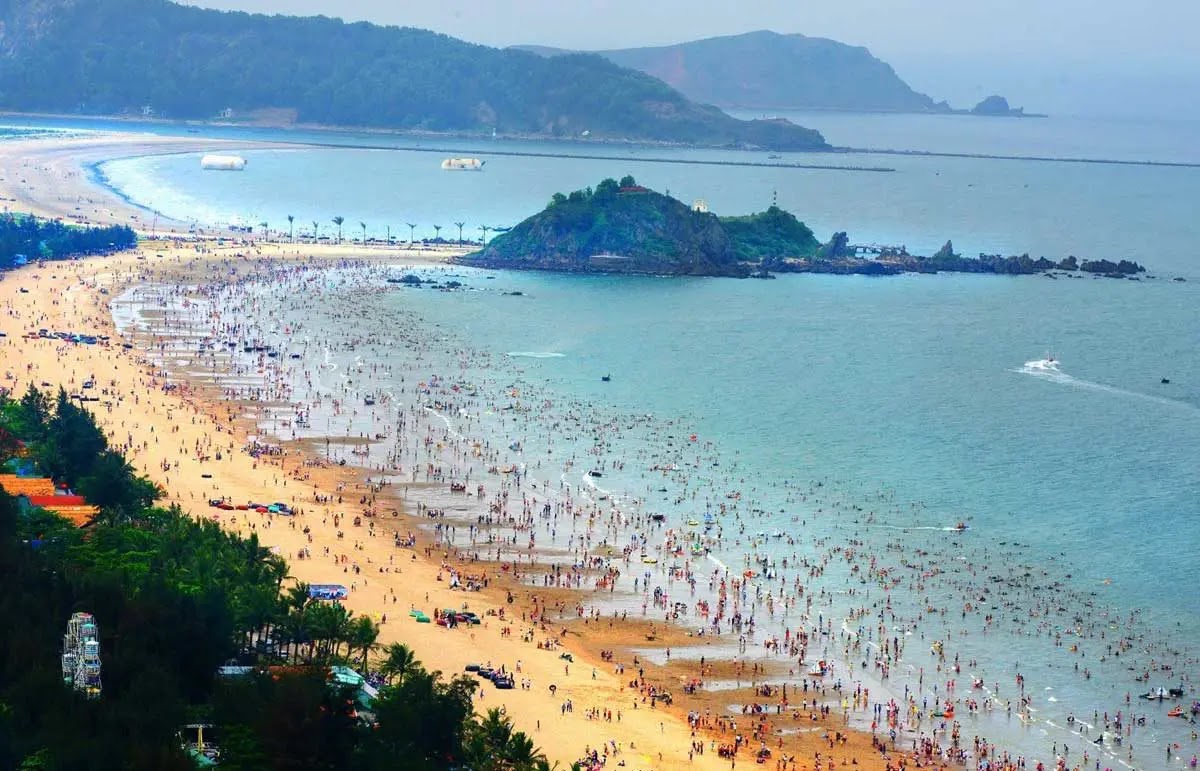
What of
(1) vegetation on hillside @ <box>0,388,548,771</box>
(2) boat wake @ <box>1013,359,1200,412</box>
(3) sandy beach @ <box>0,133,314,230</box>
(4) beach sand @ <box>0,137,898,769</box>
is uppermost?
(3) sandy beach @ <box>0,133,314,230</box>

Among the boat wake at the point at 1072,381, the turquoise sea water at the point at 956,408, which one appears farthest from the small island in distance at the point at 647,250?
the boat wake at the point at 1072,381

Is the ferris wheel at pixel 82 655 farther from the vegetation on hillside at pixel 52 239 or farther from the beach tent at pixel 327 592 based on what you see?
the vegetation on hillside at pixel 52 239

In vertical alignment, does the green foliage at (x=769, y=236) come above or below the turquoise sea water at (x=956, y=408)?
above

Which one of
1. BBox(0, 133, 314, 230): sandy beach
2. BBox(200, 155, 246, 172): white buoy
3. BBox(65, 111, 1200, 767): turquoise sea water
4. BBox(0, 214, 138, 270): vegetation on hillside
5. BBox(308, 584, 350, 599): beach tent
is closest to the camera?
BBox(308, 584, 350, 599): beach tent

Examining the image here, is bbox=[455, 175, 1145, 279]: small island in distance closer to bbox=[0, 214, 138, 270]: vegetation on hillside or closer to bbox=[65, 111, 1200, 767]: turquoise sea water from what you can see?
bbox=[65, 111, 1200, 767]: turquoise sea water

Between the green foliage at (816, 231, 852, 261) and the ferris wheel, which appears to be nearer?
the ferris wheel

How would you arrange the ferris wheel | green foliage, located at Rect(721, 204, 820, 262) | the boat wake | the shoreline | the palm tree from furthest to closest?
1. green foliage, located at Rect(721, 204, 820, 262)
2. the boat wake
3. the shoreline
4. the palm tree
5. the ferris wheel

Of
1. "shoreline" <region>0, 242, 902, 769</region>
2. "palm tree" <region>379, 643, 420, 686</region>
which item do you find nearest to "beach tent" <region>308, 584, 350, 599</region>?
"shoreline" <region>0, 242, 902, 769</region>
